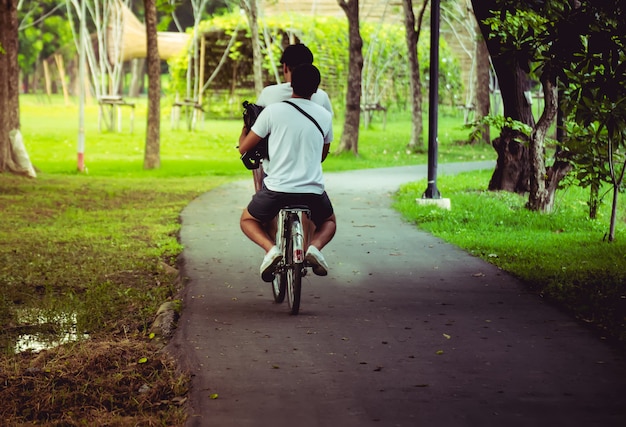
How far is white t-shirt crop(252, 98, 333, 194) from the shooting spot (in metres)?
7.58

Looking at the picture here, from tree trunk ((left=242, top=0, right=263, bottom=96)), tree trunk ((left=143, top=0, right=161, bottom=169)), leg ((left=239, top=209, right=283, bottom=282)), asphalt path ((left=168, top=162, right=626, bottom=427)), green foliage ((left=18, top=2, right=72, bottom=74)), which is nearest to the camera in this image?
asphalt path ((left=168, top=162, right=626, bottom=427))

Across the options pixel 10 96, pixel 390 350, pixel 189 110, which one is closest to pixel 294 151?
pixel 390 350

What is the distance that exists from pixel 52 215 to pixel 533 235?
572 cm

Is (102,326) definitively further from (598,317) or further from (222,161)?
(222,161)

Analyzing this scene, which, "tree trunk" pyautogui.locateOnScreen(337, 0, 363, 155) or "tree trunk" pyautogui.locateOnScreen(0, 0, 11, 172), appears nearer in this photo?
"tree trunk" pyautogui.locateOnScreen(0, 0, 11, 172)

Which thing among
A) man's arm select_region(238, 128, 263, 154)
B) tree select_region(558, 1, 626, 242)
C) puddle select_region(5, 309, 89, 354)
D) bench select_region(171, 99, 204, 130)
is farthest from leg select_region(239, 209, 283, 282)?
bench select_region(171, 99, 204, 130)

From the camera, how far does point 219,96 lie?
40469 mm

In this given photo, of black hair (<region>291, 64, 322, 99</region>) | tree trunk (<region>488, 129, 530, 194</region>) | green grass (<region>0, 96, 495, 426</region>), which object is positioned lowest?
green grass (<region>0, 96, 495, 426</region>)

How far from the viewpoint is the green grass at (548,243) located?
27.2 feet

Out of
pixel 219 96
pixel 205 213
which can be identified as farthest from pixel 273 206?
pixel 219 96

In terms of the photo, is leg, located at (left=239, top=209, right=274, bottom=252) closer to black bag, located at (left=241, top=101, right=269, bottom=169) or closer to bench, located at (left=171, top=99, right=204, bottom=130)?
black bag, located at (left=241, top=101, right=269, bottom=169)

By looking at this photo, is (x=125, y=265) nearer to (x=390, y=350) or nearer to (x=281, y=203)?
(x=281, y=203)

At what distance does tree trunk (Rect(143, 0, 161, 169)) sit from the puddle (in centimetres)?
1354

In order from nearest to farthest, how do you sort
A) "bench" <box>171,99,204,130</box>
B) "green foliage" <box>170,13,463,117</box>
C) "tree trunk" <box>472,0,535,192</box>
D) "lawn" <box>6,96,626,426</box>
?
"lawn" <box>6,96,626,426</box>, "tree trunk" <box>472,0,535,192</box>, "bench" <box>171,99,204,130</box>, "green foliage" <box>170,13,463,117</box>
